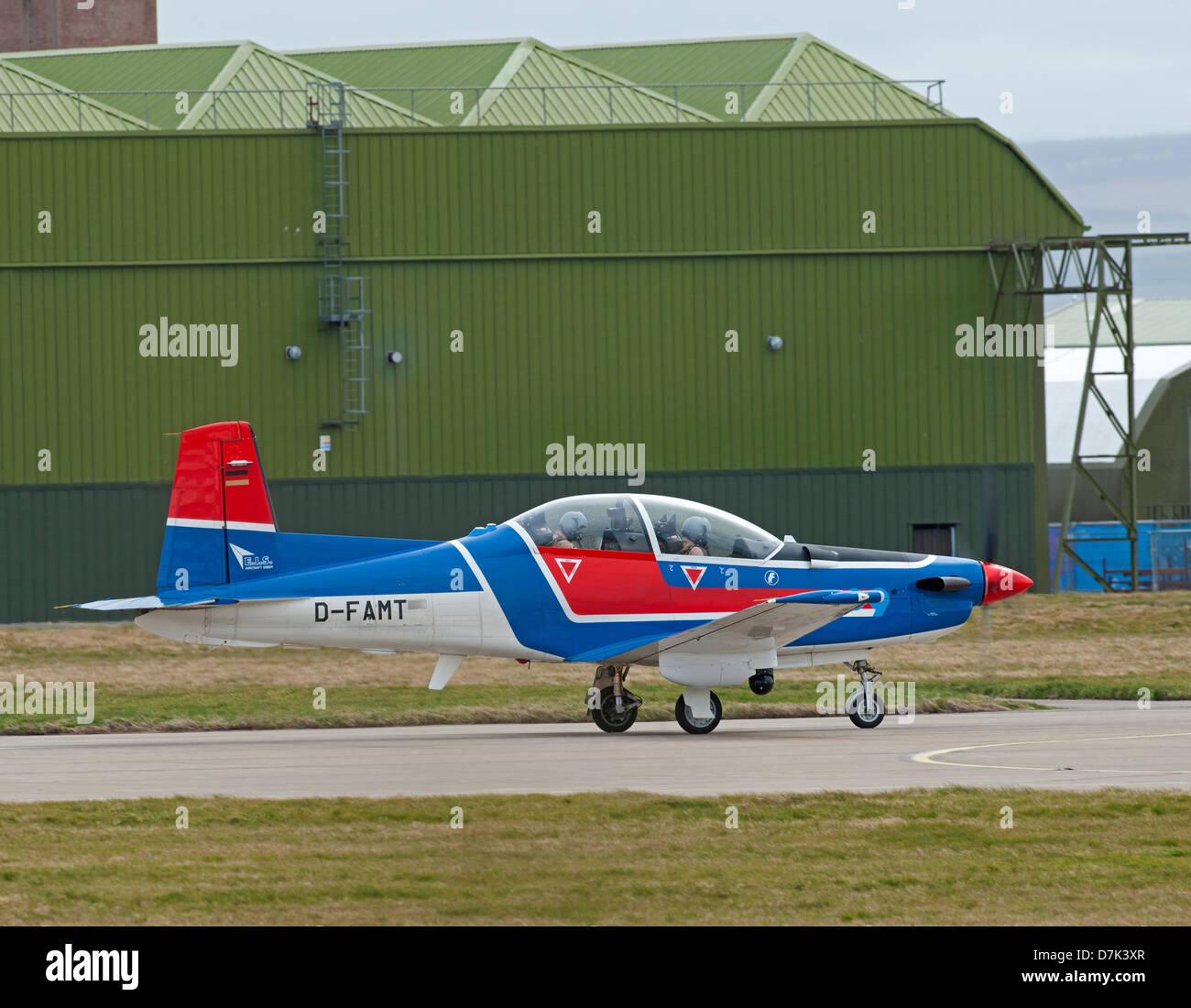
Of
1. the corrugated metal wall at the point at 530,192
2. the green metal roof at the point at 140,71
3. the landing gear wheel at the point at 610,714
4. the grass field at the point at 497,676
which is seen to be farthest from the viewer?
the green metal roof at the point at 140,71

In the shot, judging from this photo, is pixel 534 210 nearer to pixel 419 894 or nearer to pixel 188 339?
pixel 188 339

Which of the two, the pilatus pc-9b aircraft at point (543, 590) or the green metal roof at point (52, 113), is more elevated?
the green metal roof at point (52, 113)

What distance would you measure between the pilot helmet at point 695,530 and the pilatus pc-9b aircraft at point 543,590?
0.02 metres

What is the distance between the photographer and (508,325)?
3584cm

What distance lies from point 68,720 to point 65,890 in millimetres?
11141

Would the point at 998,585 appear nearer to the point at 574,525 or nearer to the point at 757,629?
the point at 757,629

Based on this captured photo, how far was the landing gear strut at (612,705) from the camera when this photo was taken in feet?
59.1

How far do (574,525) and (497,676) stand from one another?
327 inches

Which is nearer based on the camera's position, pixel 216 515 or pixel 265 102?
pixel 216 515

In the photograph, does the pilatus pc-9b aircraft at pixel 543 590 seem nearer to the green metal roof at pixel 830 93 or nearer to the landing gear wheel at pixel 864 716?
the landing gear wheel at pixel 864 716

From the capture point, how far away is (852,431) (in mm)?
36438

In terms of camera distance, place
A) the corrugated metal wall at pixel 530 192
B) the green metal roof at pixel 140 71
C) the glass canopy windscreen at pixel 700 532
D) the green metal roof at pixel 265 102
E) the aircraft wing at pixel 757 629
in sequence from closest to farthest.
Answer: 1. the aircraft wing at pixel 757 629
2. the glass canopy windscreen at pixel 700 532
3. the corrugated metal wall at pixel 530 192
4. the green metal roof at pixel 265 102
5. the green metal roof at pixel 140 71

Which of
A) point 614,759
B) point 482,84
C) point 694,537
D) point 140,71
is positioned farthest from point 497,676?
point 140,71

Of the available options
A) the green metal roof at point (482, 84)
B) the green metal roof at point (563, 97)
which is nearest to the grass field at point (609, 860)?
the green metal roof at point (482, 84)
